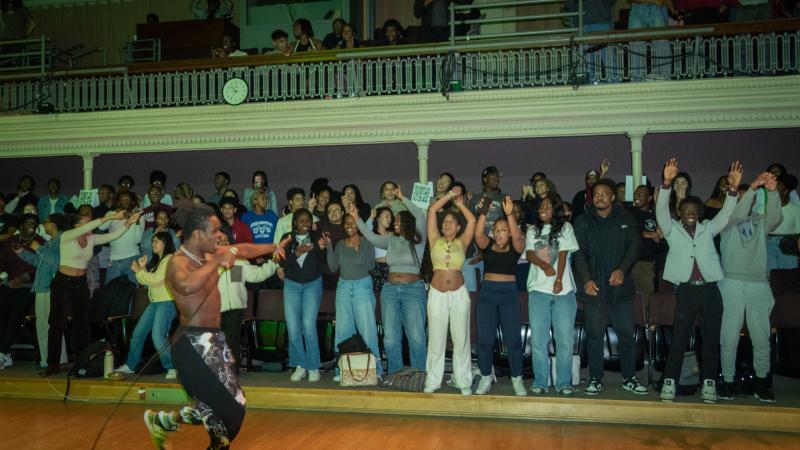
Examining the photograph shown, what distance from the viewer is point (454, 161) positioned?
14242mm

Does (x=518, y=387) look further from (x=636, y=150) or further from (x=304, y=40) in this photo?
(x=304, y=40)

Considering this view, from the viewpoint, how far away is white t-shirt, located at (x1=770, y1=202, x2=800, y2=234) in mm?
8641

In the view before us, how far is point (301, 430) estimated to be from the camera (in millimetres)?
6570

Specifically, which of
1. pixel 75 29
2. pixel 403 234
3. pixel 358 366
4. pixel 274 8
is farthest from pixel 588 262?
pixel 75 29

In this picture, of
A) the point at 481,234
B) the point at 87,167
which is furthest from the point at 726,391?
the point at 87,167

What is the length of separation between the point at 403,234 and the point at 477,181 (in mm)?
6668

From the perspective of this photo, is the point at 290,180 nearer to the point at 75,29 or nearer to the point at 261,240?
the point at 261,240

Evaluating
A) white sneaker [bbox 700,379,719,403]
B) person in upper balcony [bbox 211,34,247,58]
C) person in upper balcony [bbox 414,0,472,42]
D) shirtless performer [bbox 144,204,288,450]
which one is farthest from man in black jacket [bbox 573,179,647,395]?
person in upper balcony [bbox 211,34,247,58]

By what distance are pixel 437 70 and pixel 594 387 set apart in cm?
645

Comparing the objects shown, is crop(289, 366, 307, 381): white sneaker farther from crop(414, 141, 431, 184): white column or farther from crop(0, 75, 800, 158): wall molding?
crop(0, 75, 800, 158): wall molding

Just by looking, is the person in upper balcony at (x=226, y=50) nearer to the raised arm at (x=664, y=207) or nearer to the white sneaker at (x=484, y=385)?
the white sneaker at (x=484, y=385)

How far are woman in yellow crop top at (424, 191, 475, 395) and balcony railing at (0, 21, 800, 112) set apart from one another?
16.4 feet

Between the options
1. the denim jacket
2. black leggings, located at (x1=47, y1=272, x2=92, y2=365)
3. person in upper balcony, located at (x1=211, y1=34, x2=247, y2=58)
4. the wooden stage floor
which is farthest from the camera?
person in upper balcony, located at (x1=211, y1=34, x2=247, y2=58)

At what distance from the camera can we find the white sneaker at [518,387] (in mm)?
→ 7023
